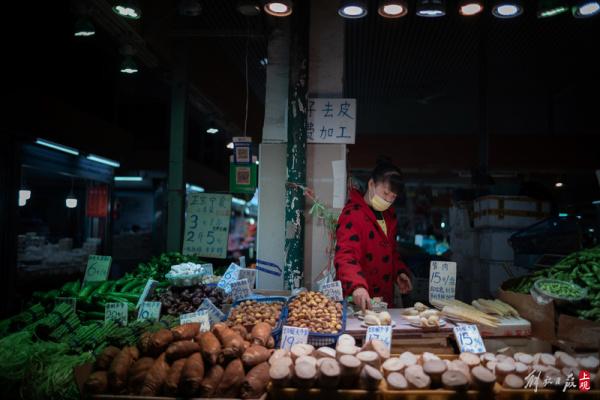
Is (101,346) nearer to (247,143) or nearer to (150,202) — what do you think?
(247,143)

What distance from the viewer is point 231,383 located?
7.76 ft

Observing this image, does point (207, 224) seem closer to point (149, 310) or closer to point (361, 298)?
point (149, 310)

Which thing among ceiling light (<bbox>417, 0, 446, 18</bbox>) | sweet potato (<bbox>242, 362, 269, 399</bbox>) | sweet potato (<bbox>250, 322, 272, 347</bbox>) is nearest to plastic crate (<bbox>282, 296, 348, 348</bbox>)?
sweet potato (<bbox>250, 322, 272, 347</bbox>)

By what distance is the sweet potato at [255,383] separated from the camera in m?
2.33

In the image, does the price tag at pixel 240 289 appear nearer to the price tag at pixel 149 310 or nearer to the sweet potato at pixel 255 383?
the price tag at pixel 149 310

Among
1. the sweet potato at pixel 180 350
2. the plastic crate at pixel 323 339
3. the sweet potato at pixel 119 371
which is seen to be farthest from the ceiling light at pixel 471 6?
the sweet potato at pixel 119 371

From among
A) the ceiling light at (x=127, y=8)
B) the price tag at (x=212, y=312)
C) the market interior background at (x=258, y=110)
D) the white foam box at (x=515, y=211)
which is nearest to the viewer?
the price tag at (x=212, y=312)

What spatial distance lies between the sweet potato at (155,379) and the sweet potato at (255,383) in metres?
0.48

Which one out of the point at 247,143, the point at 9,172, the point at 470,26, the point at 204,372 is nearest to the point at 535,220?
the point at 470,26

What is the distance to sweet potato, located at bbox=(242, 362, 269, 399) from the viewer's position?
2334mm

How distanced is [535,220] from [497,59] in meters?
4.11

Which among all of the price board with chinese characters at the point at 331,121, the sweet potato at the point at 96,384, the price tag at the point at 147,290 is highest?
the price board with chinese characters at the point at 331,121

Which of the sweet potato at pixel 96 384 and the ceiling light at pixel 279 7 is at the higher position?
the ceiling light at pixel 279 7

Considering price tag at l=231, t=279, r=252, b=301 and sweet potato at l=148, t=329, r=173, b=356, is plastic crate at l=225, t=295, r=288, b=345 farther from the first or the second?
sweet potato at l=148, t=329, r=173, b=356
